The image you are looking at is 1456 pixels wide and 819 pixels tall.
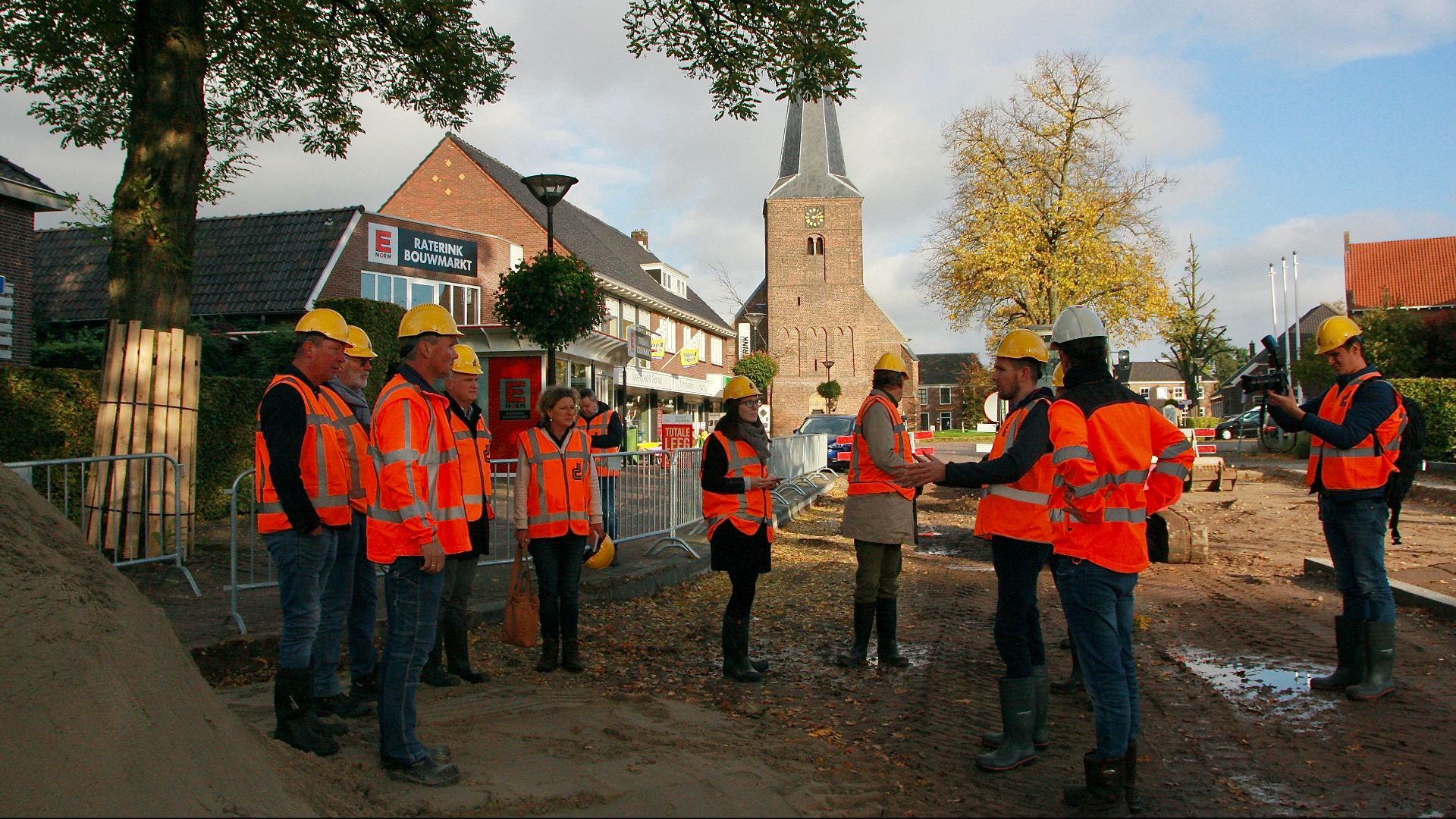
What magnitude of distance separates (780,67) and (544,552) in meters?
6.65

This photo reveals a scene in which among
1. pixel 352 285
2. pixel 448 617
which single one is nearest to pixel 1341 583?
pixel 448 617

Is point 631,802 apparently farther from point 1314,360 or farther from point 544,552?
point 1314,360

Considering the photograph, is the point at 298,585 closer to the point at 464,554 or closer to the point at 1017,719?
the point at 464,554

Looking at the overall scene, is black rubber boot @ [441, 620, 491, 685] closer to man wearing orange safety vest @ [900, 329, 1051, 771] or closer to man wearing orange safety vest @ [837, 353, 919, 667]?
man wearing orange safety vest @ [837, 353, 919, 667]

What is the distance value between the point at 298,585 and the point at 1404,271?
213 feet

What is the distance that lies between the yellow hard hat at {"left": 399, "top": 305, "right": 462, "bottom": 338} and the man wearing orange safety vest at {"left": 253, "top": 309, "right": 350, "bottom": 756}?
0.55 metres

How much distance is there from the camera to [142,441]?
27.1ft

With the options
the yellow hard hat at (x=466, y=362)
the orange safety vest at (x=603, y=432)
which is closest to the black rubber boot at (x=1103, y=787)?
the yellow hard hat at (x=466, y=362)

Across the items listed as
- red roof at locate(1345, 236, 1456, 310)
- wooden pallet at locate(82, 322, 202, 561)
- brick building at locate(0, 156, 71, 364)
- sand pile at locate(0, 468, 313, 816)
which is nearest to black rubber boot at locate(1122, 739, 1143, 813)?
sand pile at locate(0, 468, 313, 816)

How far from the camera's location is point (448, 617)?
5.73m

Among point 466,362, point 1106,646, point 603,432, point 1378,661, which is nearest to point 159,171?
point 466,362

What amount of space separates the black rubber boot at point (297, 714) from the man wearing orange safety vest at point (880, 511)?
322cm

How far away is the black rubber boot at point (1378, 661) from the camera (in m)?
5.39

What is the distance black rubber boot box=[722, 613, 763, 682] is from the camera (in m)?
5.99
